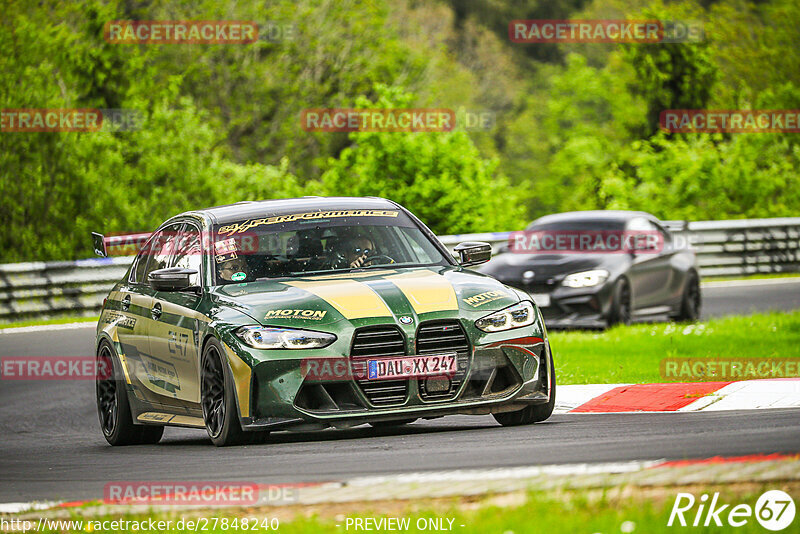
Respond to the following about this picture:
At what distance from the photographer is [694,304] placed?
19875 millimetres

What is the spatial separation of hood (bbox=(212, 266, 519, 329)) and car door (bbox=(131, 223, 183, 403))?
97cm

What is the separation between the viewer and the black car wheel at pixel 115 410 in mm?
11086

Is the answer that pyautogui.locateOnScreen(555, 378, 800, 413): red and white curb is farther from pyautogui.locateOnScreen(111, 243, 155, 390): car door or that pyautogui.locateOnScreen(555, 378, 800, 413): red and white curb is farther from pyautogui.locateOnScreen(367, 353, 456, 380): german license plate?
pyautogui.locateOnScreen(111, 243, 155, 390): car door

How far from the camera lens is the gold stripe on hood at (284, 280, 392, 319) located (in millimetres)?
8922

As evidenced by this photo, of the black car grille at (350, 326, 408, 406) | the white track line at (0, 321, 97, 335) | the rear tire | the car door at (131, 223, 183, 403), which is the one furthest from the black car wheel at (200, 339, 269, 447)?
the white track line at (0, 321, 97, 335)

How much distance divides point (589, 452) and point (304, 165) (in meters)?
45.2

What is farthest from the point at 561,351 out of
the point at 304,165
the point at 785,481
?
the point at 304,165

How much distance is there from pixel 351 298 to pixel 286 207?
1.63 meters

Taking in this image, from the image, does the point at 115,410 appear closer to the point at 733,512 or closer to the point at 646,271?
the point at 733,512

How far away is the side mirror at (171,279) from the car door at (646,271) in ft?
31.3

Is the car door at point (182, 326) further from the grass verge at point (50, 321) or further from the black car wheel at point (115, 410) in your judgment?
the grass verge at point (50, 321)

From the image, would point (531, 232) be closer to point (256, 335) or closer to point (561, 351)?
point (561, 351)

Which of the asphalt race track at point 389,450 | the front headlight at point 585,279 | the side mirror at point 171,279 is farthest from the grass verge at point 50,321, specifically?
the side mirror at point 171,279

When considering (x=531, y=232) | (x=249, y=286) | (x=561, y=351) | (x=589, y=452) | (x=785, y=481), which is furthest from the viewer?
(x=531, y=232)
